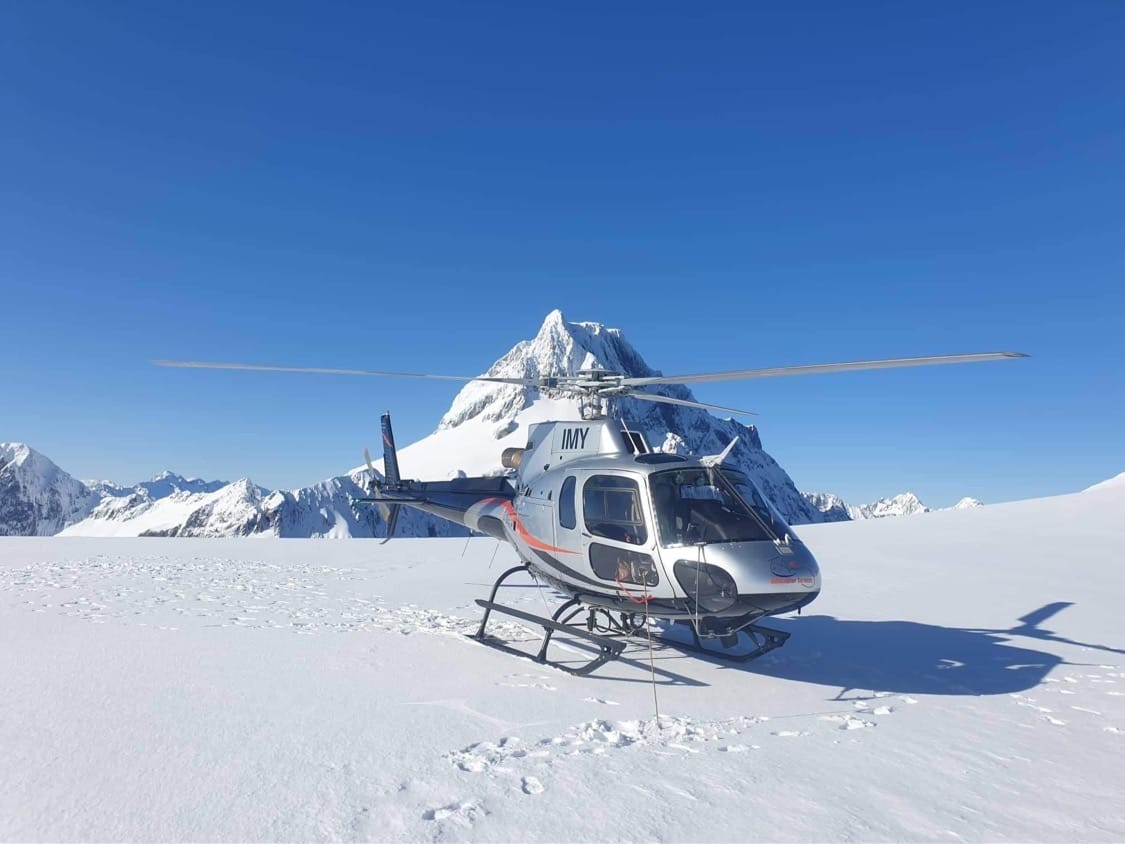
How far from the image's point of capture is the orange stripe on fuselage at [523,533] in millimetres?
8109

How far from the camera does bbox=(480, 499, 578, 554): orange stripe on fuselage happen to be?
26.6ft

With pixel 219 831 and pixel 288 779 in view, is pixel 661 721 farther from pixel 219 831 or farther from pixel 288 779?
pixel 219 831

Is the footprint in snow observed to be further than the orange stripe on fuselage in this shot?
No

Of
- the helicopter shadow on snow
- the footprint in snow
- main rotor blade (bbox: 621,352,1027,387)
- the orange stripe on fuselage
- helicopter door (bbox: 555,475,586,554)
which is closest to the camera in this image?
the footprint in snow

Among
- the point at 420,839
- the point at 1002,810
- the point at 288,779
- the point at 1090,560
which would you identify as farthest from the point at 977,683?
the point at 1090,560

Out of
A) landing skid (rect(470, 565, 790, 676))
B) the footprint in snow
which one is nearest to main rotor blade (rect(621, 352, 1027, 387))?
landing skid (rect(470, 565, 790, 676))

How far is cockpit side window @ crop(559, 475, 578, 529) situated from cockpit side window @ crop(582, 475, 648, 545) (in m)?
0.19

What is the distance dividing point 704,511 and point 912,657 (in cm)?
356

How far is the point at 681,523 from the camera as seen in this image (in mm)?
→ 6996

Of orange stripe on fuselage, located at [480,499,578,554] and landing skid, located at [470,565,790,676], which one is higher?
orange stripe on fuselage, located at [480,499,578,554]

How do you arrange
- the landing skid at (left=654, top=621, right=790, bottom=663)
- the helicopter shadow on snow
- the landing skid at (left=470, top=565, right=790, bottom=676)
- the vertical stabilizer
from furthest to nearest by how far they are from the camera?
the vertical stabilizer
the landing skid at (left=654, top=621, right=790, bottom=663)
the landing skid at (left=470, top=565, right=790, bottom=676)
the helicopter shadow on snow

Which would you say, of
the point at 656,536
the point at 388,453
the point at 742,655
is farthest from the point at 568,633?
the point at 388,453

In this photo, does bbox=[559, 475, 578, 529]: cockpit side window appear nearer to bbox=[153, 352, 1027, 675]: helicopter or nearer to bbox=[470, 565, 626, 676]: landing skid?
bbox=[153, 352, 1027, 675]: helicopter

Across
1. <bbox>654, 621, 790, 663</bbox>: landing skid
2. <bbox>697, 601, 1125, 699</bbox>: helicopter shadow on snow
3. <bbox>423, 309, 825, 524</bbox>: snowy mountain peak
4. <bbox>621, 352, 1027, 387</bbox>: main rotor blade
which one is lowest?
<bbox>697, 601, 1125, 699</bbox>: helicopter shadow on snow
